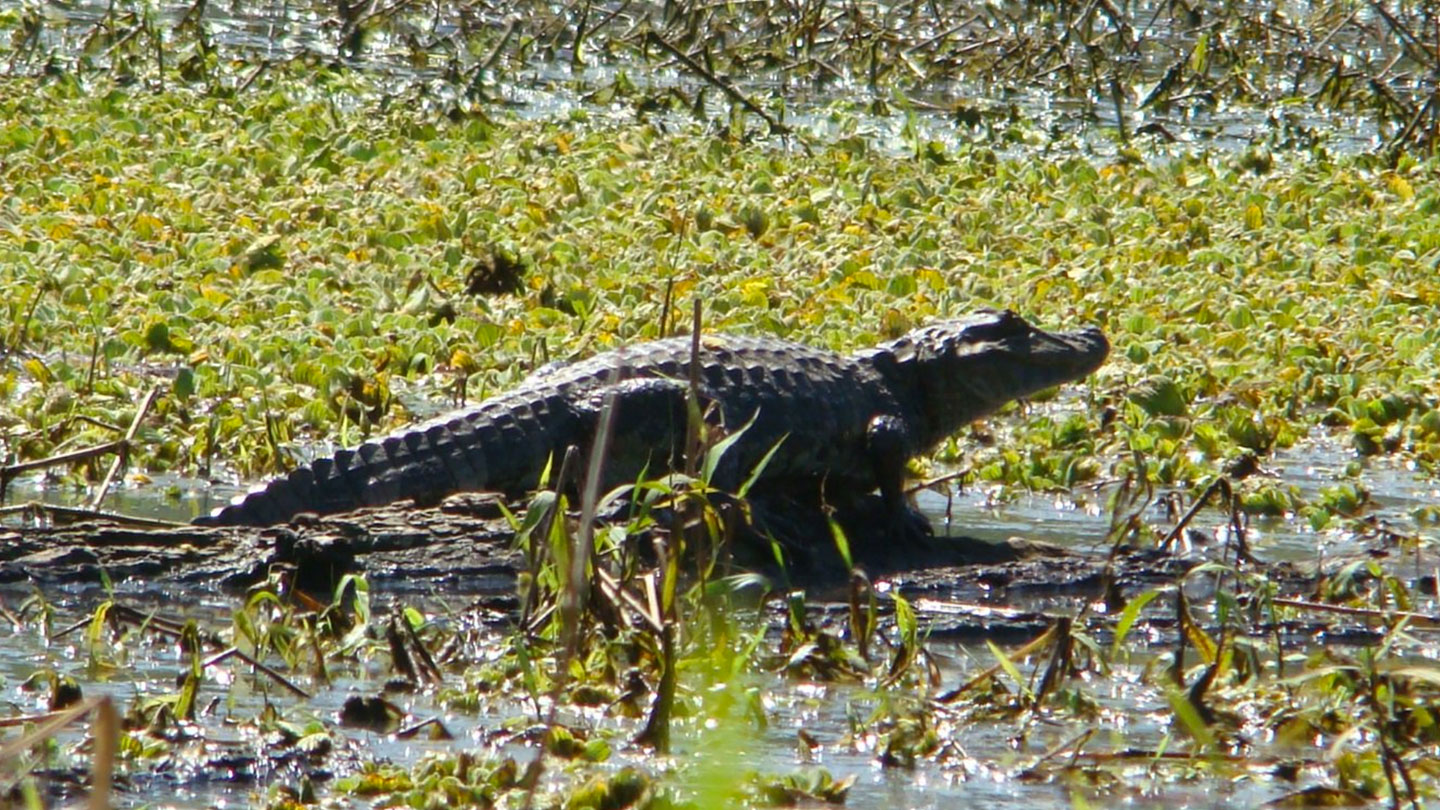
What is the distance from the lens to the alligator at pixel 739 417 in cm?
521

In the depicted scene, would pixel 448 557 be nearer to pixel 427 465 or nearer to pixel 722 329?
pixel 427 465

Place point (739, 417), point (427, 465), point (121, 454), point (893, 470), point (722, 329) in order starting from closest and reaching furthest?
point (427, 465)
point (121, 454)
point (739, 417)
point (893, 470)
point (722, 329)

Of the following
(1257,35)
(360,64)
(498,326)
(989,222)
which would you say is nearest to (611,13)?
(360,64)

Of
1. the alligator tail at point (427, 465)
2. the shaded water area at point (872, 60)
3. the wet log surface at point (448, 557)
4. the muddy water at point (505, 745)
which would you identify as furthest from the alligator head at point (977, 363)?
the shaded water area at point (872, 60)

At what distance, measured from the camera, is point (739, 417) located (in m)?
5.58

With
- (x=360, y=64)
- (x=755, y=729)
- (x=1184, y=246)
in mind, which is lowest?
(x=755, y=729)

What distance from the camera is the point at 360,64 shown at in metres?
13.0

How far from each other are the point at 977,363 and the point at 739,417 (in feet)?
3.01

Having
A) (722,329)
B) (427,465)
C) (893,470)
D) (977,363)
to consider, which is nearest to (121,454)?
(427,465)

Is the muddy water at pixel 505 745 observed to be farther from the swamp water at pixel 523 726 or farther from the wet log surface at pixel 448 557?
the wet log surface at pixel 448 557

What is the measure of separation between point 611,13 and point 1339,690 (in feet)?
33.8

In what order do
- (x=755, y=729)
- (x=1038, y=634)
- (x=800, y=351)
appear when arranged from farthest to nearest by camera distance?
1. (x=800, y=351)
2. (x=1038, y=634)
3. (x=755, y=729)

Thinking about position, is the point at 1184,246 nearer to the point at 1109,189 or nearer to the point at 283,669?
the point at 1109,189

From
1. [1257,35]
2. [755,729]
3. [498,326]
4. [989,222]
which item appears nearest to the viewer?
[755,729]
